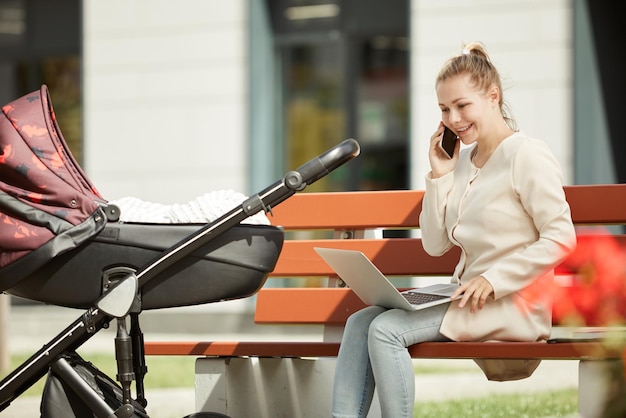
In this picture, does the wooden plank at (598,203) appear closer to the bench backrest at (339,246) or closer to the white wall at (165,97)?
the bench backrest at (339,246)

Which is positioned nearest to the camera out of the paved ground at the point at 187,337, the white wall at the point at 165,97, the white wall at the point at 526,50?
the paved ground at the point at 187,337

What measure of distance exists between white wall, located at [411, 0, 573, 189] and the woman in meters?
5.35

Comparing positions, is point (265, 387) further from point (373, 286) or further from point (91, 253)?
point (91, 253)

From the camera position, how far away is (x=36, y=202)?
331cm

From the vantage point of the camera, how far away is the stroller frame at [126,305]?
3227 millimetres

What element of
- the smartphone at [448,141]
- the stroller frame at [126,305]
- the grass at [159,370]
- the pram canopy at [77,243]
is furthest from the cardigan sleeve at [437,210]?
the grass at [159,370]

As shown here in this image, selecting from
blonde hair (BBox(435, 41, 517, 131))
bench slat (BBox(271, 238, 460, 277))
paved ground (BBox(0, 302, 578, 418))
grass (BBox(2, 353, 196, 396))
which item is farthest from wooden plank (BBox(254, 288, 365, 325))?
grass (BBox(2, 353, 196, 396))

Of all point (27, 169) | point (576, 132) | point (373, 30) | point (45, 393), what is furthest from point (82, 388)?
point (373, 30)

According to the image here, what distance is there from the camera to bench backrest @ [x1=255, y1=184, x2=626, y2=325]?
4.21m

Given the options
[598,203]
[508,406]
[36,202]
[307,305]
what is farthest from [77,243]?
[508,406]

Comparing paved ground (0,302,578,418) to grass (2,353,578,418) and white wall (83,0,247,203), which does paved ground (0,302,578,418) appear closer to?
grass (2,353,578,418)

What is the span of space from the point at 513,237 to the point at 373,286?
1.54ft

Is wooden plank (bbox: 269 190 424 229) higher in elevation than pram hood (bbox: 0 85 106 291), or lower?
lower

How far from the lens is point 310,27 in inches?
407
